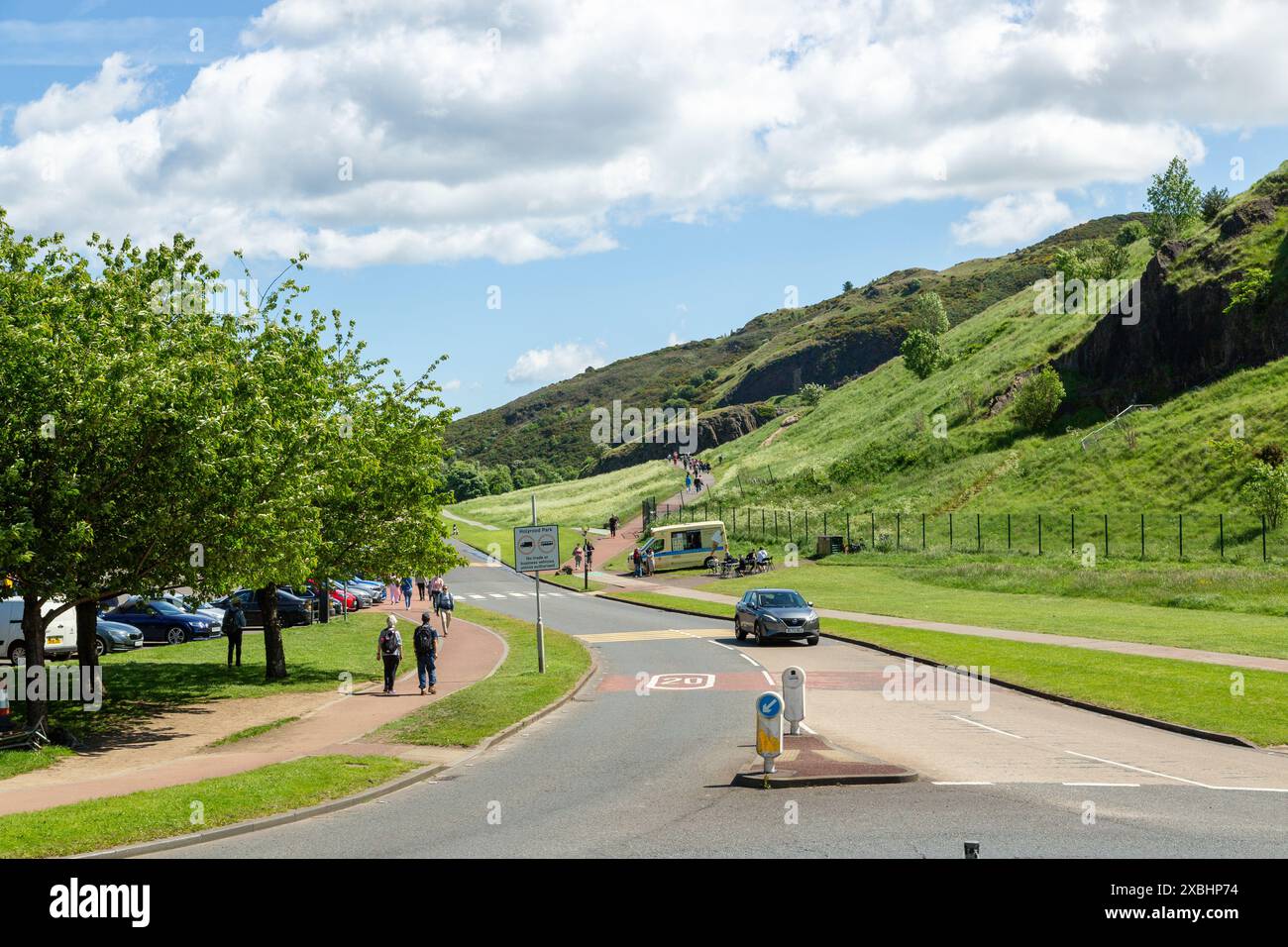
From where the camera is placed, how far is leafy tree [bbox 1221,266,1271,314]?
247ft

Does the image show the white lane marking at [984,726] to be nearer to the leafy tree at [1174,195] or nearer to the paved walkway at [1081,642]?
the paved walkway at [1081,642]

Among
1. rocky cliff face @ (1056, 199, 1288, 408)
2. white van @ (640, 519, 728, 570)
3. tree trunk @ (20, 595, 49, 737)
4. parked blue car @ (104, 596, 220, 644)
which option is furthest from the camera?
rocky cliff face @ (1056, 199, 1288, 408)

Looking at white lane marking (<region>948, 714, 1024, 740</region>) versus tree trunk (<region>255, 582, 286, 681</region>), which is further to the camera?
tree trunk (<region>255, 582, 286, 681</region>)

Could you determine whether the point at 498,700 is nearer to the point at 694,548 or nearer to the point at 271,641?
the point at 271,641

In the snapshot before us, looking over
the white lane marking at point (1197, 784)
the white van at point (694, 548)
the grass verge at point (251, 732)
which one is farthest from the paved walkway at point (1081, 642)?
the grass verge at point (251, 732)

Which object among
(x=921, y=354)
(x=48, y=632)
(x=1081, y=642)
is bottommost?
(x=1081, y=642)

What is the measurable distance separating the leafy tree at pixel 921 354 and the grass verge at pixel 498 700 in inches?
3506

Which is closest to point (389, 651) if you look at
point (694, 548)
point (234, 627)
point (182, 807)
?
point (234, 627)

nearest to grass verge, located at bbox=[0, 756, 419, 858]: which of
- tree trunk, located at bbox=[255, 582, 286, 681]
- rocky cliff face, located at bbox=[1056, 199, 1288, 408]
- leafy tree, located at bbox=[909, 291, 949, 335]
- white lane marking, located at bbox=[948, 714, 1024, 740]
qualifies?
white lane marking, located at bbox=[948, 714, 1024, 740]

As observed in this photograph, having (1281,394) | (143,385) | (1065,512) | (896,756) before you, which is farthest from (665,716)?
(1281,394)

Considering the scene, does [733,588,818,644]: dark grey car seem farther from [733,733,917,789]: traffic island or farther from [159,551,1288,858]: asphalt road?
[733,733,917,789]: traffic island

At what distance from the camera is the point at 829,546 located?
6625 centimetres

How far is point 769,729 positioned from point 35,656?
12.9 metres

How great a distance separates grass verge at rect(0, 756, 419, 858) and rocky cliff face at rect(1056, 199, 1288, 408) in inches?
2944
